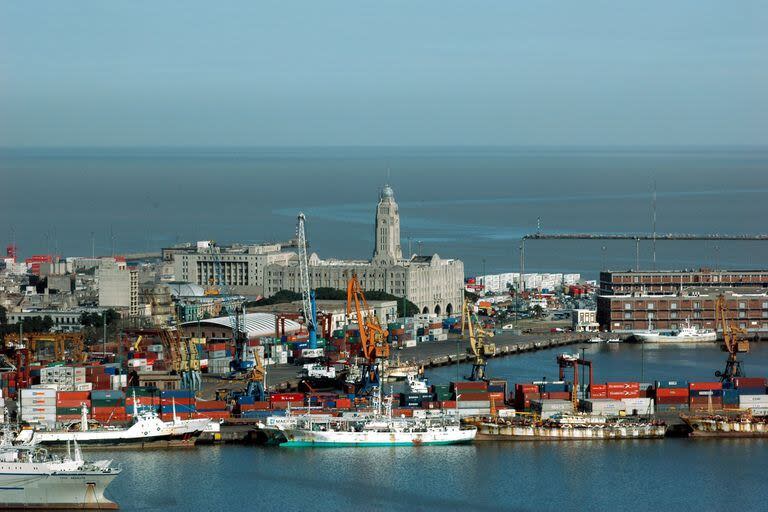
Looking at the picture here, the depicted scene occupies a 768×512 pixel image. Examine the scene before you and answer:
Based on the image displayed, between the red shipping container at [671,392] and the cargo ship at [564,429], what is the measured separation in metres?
1.28

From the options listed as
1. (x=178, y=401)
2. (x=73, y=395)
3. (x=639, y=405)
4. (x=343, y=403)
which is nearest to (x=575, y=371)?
(x=639, y=405)

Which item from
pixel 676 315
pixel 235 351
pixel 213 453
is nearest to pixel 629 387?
pixel 213 453

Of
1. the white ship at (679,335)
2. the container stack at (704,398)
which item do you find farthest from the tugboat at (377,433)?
the white ship at (679,335)

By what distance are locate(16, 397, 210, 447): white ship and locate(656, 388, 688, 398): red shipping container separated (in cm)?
674

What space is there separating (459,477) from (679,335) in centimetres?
1812

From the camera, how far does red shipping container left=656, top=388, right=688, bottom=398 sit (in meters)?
25.2

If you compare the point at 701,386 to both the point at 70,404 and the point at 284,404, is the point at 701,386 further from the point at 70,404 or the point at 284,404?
the point at 70,404

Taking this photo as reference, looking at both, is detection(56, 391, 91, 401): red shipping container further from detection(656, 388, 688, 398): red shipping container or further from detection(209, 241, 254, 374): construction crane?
detection(656, 388, 688, 398): red shipping container

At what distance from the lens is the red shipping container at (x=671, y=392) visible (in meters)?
25.2

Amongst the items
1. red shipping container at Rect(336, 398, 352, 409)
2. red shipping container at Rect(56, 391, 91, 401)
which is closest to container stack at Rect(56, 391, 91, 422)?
red shipping container at Rect(56, 391, 91, 401)

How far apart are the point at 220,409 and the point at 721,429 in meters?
7.03

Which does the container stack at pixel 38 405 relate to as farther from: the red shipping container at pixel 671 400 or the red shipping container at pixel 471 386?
the red shipping container at pixel 671 400

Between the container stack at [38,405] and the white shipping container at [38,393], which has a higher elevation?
the white shipping container at [38,393]

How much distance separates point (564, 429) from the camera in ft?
77.6
